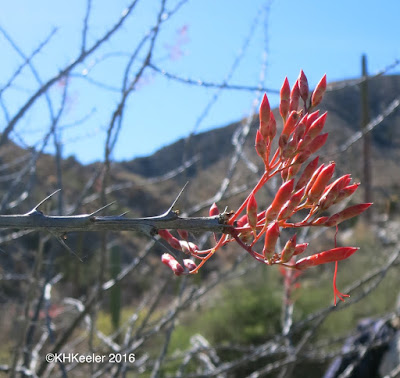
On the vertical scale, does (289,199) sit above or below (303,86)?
below

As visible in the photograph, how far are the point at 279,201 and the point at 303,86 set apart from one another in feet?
1.08

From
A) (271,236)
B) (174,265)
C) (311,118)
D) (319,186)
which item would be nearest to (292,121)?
(311,118)

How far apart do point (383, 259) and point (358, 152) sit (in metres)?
10.1

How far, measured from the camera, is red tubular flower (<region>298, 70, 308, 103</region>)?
1.02m

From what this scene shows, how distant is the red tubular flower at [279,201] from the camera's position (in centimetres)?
82

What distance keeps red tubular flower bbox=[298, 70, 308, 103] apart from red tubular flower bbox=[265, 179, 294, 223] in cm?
27

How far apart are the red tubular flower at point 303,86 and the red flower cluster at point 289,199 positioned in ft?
0.13

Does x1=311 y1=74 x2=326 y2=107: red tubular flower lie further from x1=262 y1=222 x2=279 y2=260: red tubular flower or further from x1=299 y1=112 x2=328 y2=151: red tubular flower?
x1=262 y1=222 x2=279 y2=260: red tubular flower

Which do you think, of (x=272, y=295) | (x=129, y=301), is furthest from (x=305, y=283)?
(x=129, y=301)

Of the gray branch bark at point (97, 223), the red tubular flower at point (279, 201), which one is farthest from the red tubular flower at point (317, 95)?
the gray branch bark at point (97, 223)

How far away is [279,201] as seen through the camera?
0.82 meters

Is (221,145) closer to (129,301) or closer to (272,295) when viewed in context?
(129,301)

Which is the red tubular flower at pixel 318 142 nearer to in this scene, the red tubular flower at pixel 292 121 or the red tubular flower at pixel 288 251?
the red tubular flower at pixel 292 121

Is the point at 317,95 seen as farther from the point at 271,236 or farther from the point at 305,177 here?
the point at 271,236
